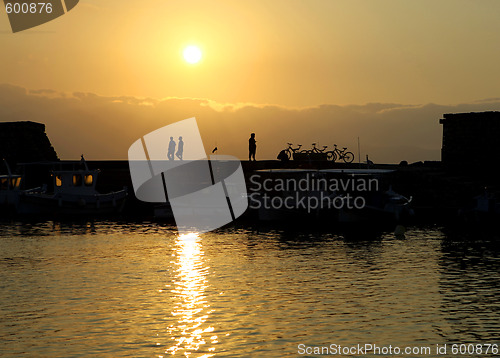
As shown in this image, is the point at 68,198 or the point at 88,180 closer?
the point at 68,198

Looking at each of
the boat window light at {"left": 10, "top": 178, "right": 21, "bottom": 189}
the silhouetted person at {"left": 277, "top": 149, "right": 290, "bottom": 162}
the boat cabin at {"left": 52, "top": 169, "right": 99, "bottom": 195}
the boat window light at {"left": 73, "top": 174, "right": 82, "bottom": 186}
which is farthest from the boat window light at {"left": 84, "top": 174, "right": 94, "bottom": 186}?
the silhouetted person at {"left": 277, "top": 149, "right": 290, "bottom": 162}

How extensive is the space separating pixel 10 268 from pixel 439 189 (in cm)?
3136

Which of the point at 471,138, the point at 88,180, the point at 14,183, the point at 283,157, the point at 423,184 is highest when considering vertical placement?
the point at 471,138

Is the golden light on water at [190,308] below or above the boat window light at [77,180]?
below

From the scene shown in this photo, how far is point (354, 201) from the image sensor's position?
4434 centimetres

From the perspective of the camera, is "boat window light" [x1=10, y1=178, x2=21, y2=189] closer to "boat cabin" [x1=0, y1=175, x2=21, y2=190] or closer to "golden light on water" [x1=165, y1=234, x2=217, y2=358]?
"boat cabin" [x1=0, y1=175, x2=21, y2=190]

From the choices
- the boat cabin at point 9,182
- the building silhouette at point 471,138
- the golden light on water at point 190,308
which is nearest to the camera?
the golden light on water at point 190,308

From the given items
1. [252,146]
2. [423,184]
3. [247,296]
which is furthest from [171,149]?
[247,296]

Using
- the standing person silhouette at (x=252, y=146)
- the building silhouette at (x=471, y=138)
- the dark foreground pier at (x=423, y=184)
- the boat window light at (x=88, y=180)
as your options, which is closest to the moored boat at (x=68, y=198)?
the boat window light at (x=88, y=180)

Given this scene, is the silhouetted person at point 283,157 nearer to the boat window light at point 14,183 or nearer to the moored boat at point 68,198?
the moored boat at point 68,198

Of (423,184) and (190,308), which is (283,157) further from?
(190,308)

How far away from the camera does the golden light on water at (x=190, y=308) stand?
16328 millimetres

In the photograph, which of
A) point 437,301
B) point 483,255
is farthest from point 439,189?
point 437,301

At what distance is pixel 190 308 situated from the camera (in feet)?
66.0
